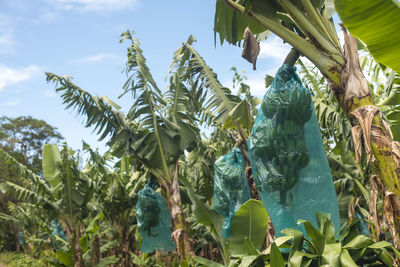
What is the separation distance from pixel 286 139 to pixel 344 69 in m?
0.77

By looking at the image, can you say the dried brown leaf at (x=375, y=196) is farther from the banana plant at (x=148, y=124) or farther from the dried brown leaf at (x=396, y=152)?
the banana plant at (x=148, y=124)

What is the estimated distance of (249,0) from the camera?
3.74m

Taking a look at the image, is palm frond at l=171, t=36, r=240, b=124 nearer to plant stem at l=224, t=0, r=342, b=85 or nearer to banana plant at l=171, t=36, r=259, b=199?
banana plant at l=171, t=36, r=259, b=199

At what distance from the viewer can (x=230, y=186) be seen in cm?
509

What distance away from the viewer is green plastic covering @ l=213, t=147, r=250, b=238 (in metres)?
5.07

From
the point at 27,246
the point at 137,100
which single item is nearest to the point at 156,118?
the point at 137,100

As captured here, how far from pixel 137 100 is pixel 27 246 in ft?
46.1

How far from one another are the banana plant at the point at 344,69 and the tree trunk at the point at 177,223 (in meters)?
4.35

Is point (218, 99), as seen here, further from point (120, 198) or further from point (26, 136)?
point (26, 136)

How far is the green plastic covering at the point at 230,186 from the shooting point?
5.07 m

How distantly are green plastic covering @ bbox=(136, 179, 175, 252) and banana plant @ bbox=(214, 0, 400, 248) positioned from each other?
4805 mm

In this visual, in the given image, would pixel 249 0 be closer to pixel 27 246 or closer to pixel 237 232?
pixel 237 232

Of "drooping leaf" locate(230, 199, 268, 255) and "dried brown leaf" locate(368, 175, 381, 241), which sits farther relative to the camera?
"drooping leaf" locate(230, 199, 268, 255)

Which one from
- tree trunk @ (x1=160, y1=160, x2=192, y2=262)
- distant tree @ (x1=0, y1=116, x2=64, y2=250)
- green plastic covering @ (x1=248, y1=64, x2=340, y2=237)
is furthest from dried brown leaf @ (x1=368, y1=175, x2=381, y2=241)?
distant tree @ (x1=0, y1=116, x2=64, y2=250)
